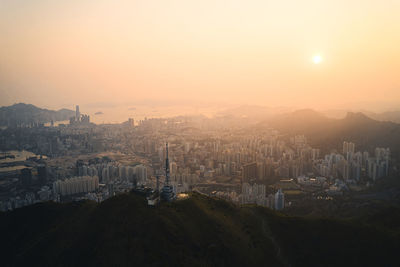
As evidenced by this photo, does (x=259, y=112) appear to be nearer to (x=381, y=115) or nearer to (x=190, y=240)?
(x=381, y=115)

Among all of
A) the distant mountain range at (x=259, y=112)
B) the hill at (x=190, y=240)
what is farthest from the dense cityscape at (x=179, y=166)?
the distant mountain range at (x=259, y=112)

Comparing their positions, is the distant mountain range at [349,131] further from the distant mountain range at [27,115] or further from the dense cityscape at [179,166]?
the distant mountain range at [27,115]

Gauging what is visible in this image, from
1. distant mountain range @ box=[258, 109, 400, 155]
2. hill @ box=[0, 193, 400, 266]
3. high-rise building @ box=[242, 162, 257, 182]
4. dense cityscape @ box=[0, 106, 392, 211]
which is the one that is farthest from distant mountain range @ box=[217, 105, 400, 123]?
hill @ box=[0, 193, 400, 266]

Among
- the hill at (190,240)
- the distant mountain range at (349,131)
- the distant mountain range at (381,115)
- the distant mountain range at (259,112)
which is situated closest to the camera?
the hill at (190,240)

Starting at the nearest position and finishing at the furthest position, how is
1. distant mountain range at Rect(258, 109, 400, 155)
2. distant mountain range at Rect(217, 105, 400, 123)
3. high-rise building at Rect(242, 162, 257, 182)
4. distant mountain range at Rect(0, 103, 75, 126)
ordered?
high-rise building at Rect(242, 162, 257, 182), distant mountain range at Rect(258, 109, 400, 155), distant mountain range at Rect(0, 103, 75, 126), distant mountain range at Rect(217, 105, 400, 123)

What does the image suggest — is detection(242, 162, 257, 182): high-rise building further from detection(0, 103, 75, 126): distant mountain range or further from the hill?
detection(0, 103, 75, 126): distant mountain range

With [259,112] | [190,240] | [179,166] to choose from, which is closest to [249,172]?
[179,166]

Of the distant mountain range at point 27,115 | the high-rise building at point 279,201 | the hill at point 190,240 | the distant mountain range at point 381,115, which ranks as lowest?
the high-rise building at point 279,201
